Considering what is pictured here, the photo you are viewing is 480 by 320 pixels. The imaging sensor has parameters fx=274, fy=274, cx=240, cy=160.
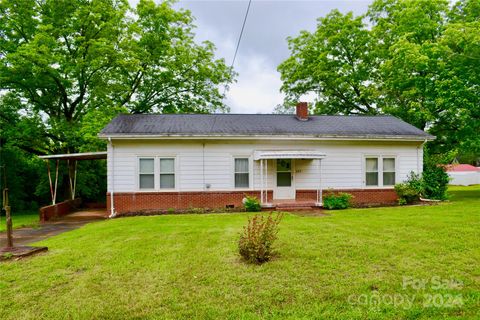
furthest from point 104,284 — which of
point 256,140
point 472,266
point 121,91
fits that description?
point 121,91

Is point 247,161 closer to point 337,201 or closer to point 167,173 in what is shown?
point 167,173

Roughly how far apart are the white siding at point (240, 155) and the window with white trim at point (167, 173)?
0.77 ft

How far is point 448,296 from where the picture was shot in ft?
11.1

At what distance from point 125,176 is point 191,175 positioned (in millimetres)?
2821

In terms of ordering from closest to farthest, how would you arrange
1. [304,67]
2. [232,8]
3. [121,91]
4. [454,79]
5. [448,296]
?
[448,296], [232,8], [454,79], [121,91], [304,67]

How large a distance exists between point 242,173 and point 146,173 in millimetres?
4264

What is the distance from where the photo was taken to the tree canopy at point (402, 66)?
14352 millimetres

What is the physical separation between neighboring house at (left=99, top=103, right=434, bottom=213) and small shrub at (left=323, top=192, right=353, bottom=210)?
0.40 m

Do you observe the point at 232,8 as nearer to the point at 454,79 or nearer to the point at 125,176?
the point at 125,176

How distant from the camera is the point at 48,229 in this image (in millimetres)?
9453

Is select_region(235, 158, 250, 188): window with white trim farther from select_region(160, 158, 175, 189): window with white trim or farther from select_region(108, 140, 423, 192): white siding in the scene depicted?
select_region(160, 158, 175, 189): window with white trim

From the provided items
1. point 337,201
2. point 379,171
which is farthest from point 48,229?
point 379,171

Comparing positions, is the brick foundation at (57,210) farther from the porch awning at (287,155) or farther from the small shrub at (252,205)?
the porch awning at (287,155)

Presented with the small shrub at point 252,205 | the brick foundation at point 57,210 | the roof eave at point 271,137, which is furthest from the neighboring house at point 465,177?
the brick foundation at point 57,210
